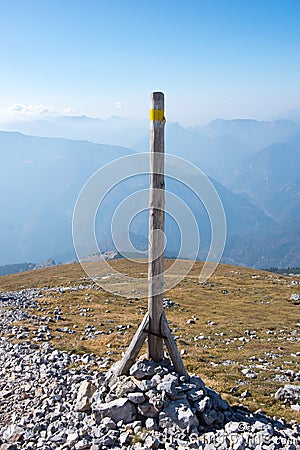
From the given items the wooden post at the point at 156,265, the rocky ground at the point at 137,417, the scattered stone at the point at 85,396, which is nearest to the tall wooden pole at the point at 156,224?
the wooden post at the point at 156,265

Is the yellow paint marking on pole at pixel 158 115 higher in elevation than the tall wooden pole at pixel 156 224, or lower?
higher

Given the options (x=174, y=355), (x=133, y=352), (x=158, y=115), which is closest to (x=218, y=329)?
(x=174, y=355)

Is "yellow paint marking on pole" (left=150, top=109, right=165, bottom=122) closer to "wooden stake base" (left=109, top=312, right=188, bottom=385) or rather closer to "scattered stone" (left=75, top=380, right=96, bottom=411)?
"wooden stake base" (left=109, top=312, right=188, bottom=385)

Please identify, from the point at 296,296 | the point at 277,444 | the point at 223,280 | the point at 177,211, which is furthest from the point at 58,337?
the point at 223,280

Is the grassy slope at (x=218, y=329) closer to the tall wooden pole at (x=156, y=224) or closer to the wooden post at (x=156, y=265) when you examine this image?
the wooden post at (x=156, y=265)

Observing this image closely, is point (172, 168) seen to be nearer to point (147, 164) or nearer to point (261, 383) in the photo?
point (147, 164)

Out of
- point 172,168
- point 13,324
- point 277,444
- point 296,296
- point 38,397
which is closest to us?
point 277,444
